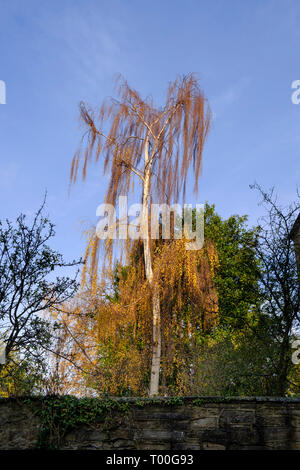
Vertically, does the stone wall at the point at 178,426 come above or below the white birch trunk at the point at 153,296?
below

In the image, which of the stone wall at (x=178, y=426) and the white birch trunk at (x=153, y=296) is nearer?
the stone wall at (x=178, y=426)

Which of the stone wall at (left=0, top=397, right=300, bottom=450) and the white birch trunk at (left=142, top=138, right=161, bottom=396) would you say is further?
the white birch trunk at (left=142, top=138, right=161, bottom=396)

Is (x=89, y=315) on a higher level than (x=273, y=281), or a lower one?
lower

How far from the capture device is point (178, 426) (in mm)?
5500

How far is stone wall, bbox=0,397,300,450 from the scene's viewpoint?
5.43 m

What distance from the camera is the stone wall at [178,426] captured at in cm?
543

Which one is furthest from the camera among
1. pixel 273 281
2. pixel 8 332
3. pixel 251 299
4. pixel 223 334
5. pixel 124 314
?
pixel 223 334

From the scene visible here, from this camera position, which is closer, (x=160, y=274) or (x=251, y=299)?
(x=251, y=299)

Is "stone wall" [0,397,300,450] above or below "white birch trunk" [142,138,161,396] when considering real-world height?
below
